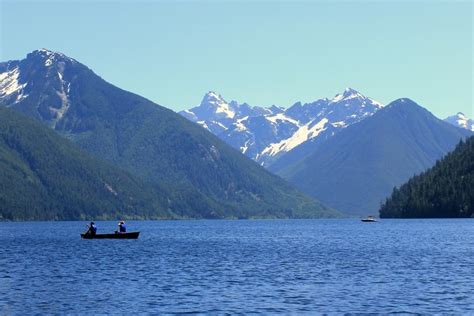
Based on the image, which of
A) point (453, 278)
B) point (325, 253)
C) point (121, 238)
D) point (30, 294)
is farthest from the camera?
point (121, 238)

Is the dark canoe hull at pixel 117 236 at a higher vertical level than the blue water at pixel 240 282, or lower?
higher

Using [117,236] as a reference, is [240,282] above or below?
below

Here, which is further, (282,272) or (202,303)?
(282,272)

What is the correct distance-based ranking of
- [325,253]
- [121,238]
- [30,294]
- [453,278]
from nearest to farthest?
[30,294], [453,278], [325,253], [121,238]

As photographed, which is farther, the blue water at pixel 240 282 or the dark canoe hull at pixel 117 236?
the dark canoe hull at pixel 117 236

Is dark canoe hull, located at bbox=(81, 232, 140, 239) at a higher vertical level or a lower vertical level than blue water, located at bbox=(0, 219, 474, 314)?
higher

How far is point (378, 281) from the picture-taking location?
87.2 m

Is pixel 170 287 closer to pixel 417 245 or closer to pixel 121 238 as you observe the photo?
pixel 417 245

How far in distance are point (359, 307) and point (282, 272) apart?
3153 cm

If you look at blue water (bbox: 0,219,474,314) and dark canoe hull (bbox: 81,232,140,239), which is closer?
blue water (bbox: 0,219,474,314)

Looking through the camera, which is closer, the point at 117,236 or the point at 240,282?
the point at 240,282

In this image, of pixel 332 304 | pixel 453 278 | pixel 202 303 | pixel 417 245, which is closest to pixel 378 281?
pixel 453 278

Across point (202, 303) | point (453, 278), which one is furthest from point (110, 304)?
point (453, 278)

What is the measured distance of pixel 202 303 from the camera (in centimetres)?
7100
